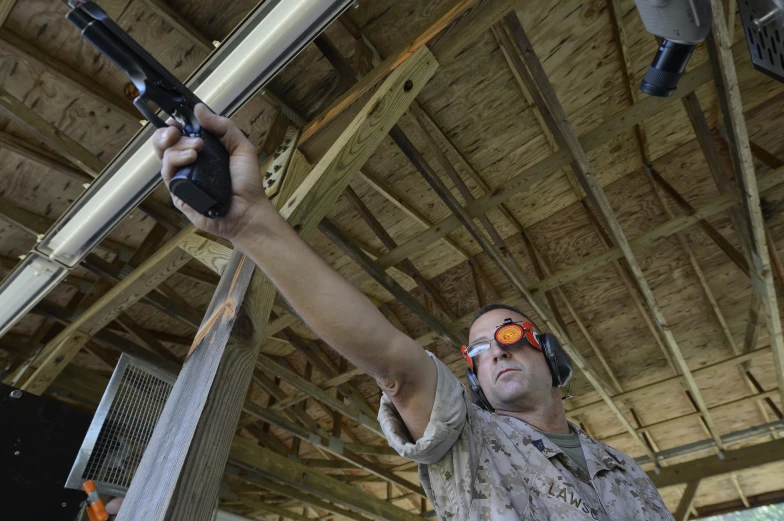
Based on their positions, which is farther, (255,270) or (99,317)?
(99,317)

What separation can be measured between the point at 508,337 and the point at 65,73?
3.15 meters

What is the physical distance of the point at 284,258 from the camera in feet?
2.93

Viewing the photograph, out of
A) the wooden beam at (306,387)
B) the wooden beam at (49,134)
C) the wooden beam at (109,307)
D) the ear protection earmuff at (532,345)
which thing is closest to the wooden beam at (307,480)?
the wooden beam at (306,387)

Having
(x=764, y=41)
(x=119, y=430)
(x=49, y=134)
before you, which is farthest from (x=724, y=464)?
(x=49, y=134)

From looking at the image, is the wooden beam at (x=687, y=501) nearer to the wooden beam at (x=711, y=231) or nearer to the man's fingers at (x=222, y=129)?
the wooden beam at (x=711, y=231)

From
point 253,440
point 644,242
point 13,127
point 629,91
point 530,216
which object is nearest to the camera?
point 13,127

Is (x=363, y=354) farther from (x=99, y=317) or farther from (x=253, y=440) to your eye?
(x=253, y=440)

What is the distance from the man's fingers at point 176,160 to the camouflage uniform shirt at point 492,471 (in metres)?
0.64

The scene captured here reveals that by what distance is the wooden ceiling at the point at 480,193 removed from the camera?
3098 millimetres

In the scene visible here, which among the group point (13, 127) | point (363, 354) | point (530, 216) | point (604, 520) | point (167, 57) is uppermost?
point (530, 216)

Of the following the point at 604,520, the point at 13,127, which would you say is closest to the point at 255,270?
the point at 604,520

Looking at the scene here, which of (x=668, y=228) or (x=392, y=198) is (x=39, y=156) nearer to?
(x=392, y=198)

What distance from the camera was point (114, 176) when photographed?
2291 millimetres

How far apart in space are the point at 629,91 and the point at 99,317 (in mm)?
4453
